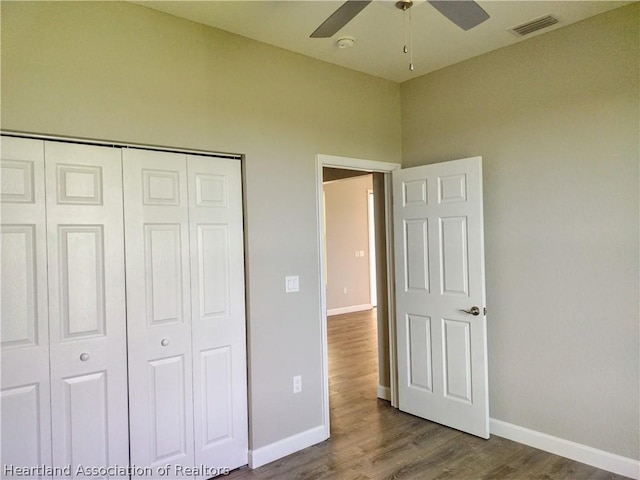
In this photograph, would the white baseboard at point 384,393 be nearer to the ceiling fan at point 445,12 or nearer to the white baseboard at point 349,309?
the ceiling fan at point 445,12

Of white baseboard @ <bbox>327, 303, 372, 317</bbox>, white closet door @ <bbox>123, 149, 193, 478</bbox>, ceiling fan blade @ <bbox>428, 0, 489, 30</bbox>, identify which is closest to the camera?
ceiling fan blade @ <bbox>428, 0, 489, 30</bbox>

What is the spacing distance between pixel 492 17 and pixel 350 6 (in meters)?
1.36

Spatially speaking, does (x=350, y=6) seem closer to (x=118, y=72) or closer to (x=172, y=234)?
(x=118, y=72)

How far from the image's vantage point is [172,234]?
2.55 meters

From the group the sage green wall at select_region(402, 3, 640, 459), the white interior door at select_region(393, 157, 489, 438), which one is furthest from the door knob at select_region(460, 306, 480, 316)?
the sage green wall at select_region(402, 3, 640, 459)

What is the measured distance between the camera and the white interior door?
314 centimetres

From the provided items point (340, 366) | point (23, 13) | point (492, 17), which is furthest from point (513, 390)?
point (23, 13)

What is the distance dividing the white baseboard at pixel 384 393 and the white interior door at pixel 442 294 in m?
0.26

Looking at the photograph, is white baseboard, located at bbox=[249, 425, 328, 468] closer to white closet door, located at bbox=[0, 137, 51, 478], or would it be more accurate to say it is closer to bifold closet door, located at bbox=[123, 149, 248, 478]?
bifold closet door, located at bbox=[123, 149, 248, 478]

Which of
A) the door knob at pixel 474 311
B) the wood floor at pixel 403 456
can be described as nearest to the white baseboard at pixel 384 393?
the wood floor at pixel 403 456

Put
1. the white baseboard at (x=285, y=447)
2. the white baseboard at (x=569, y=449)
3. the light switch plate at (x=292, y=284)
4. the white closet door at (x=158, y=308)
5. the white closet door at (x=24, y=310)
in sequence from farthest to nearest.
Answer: the light switch plate at (x=292, y=284), the white baseboard at (x=285, y=447), the white baseboard at (x=569, y=449), the white closet door at (x=158, y=308), the white closet door at (x=24, y=310)

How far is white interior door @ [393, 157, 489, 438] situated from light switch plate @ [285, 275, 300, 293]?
3.36 feet

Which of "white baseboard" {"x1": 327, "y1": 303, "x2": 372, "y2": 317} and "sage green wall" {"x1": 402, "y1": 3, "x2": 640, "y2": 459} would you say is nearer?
"sage green wall" {"x1": 402, "y1": 3, "x2": 640, "y2": 459}

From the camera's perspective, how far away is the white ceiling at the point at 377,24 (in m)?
2.46
